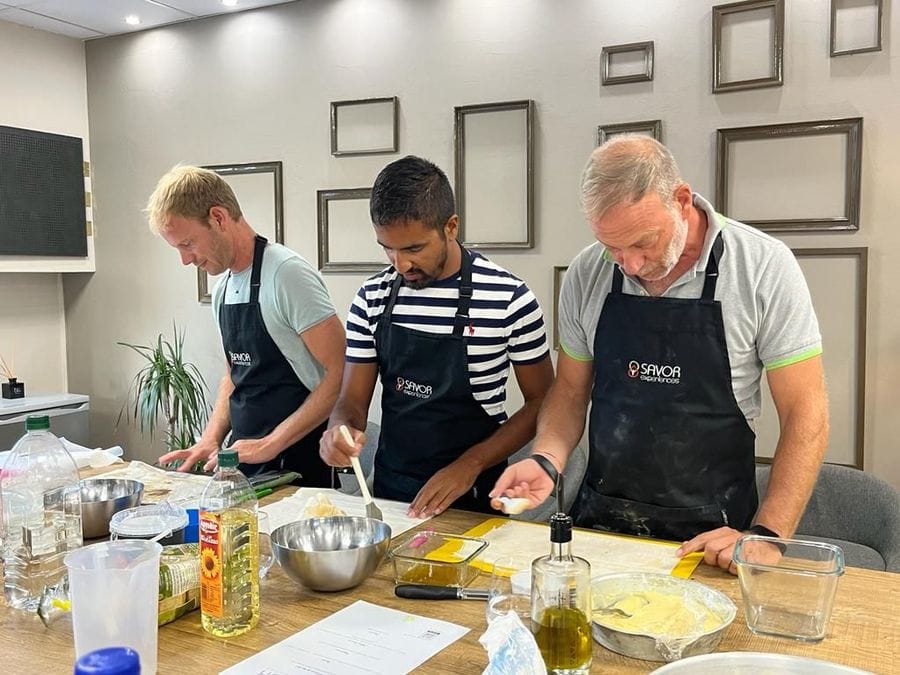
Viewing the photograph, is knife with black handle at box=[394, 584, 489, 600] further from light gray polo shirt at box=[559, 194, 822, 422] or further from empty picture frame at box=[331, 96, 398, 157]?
empty picture frame at box=[331, 96, 398, 157]

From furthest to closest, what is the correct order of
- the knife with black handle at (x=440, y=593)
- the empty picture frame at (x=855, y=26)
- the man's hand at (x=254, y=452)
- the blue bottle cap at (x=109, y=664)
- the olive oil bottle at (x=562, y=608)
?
1. the empty picture frame at (x=855, y=26)
2. the man's hand at (x=254, y=452)
3. the knife with black handle at (x=440, y=593)
4. the olive oil bottle at (x=562, y=608)
5. the blue bottle cap at (x=109, y=664)

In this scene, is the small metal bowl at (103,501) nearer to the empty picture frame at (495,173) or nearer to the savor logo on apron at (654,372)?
the savor logo on apron at (654,372)

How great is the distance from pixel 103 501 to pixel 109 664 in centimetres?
123

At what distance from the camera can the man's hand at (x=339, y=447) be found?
6.05 feet

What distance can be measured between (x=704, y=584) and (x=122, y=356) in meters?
4.21

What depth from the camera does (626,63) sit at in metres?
3.26

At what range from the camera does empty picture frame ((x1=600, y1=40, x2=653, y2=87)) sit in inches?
126

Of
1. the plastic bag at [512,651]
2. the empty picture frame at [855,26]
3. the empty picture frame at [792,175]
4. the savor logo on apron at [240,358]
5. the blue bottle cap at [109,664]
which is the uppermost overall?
the empty picture frame at [855,26]

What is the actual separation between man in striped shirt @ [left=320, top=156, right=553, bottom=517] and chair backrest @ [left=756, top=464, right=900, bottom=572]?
1.12 m

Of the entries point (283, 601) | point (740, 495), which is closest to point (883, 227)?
point (740, 495)

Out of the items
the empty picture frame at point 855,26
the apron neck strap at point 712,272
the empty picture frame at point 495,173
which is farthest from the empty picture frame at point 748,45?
the apron neck strap at point 712,272

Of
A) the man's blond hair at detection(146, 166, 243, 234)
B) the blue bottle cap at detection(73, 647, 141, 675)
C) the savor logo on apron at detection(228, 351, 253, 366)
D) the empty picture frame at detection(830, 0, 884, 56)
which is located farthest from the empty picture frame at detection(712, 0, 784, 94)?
the blue bottle cap at detection(73, 647, 141, 675)

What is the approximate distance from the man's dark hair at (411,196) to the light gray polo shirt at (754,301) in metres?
0.50

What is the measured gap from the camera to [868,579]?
4.66 feet
